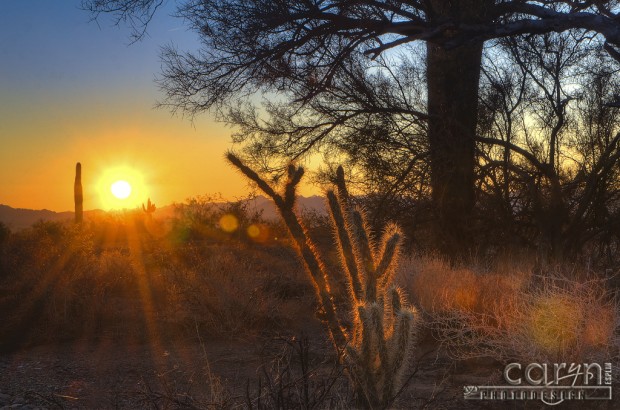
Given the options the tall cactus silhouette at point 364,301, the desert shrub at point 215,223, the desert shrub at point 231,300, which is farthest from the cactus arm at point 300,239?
the desert shrub at point 215,223

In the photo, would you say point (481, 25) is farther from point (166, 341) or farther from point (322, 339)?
point (166, 341)

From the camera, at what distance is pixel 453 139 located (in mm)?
11828

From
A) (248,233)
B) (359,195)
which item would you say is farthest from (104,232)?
(359,195)

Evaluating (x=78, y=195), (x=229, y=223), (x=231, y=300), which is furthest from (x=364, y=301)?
(x=78, y=195)

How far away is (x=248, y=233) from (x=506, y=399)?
15.2 meters

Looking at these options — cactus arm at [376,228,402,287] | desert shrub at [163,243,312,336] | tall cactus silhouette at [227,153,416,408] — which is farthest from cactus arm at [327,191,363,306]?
desert shrub at [163,243,312,336]

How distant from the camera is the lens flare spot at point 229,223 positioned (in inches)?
817

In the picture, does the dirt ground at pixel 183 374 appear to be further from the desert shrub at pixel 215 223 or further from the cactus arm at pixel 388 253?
the desert shrub at pixel 215 223

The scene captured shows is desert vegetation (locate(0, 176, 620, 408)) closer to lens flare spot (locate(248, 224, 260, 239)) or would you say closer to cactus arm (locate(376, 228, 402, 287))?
cactus arm (locate(376, 228, 402, 287))

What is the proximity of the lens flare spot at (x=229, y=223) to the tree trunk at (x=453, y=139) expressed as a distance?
926 centimetres

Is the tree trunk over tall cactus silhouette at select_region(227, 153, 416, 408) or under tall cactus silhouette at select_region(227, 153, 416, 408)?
over

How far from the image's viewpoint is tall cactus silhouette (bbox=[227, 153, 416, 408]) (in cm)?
388

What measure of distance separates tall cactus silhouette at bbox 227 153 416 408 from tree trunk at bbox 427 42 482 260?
761 centimetres

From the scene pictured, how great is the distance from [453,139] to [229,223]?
10.7 meters
